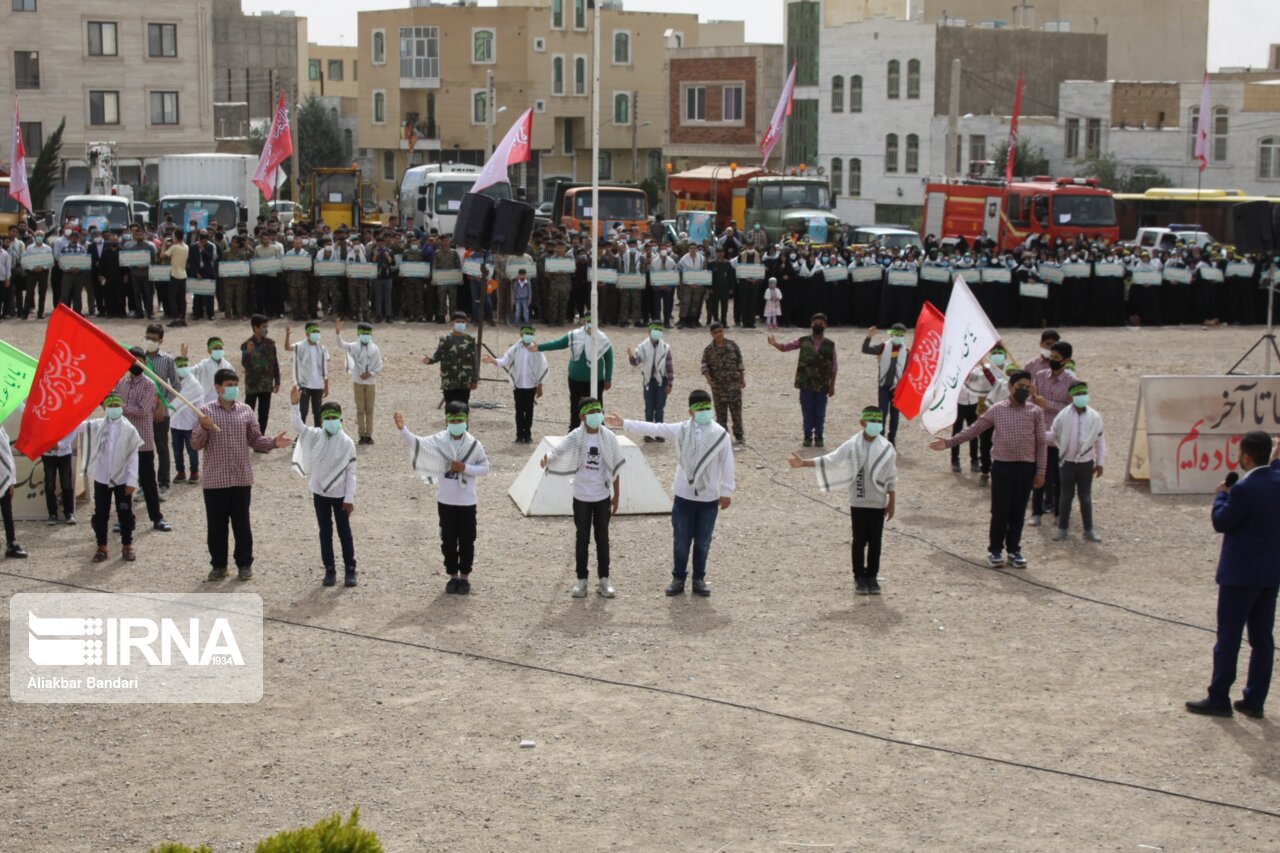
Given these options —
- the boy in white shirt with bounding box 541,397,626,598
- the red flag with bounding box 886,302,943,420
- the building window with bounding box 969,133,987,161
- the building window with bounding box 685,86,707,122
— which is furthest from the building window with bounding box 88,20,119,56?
the boy in white shirt with bounding box 541,397,626,598

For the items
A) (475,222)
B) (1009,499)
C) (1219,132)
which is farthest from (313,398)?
(1219,132)

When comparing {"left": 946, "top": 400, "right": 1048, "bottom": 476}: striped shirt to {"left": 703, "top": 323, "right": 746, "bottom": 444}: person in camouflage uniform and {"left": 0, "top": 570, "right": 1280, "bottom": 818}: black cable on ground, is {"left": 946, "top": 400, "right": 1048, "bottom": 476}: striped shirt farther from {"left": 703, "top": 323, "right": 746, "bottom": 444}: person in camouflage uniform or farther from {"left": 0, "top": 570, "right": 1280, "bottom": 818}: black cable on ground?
{"left": 703, "top": 323, "right": 746, "bottom": 444}: person in camouflage uniform

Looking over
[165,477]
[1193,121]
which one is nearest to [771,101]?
[1193,121]

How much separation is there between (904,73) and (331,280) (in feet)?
109

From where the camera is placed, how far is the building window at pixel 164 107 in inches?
2333

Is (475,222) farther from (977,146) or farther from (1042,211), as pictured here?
(977,146)

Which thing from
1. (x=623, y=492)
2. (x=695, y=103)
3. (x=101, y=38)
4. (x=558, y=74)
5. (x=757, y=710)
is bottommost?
(x=757, y=710)

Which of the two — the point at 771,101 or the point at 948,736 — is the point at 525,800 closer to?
the point at 948,736

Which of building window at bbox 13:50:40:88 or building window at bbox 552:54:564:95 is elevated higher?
building window at bbox 552:54:564:95

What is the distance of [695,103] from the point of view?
67750 millimetres

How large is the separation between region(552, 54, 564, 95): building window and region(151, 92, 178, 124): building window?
1622 cm

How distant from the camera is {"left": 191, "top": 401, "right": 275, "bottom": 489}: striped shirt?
43.8 ft

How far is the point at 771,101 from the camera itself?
221 feet

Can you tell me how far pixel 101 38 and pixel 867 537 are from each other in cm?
5106
